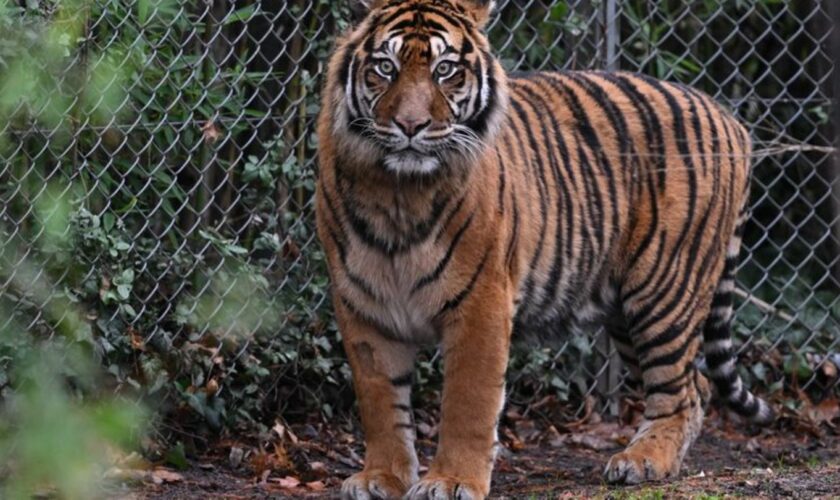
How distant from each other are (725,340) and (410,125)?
6.09 ft

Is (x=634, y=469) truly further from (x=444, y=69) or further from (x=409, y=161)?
(x=444, y=69)

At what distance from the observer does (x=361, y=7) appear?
421 centimetres

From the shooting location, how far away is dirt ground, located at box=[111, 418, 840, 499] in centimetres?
429

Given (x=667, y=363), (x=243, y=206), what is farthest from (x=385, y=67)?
(x=667, y=363)

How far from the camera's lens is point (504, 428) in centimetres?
579

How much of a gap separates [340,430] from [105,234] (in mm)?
1367

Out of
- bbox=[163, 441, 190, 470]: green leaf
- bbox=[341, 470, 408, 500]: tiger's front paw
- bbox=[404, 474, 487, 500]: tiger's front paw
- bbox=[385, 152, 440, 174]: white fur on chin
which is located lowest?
bbox=[163, 441, 190, 470]: green leaf

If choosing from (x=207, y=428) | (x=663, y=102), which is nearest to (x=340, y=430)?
(x=207, y=428)

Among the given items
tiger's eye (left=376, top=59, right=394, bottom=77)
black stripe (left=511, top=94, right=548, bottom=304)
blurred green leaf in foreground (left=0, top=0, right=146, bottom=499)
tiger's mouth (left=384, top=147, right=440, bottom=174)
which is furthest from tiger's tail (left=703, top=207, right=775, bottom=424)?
blurred green leaf in foreground (left=0, top=0, right=146, bottom=499)

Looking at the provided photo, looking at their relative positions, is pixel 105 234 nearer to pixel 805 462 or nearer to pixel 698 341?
pixel 698 341

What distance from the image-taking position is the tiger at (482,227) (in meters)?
4.04

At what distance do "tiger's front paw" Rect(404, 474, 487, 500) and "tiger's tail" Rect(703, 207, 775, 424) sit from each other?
4.92ft

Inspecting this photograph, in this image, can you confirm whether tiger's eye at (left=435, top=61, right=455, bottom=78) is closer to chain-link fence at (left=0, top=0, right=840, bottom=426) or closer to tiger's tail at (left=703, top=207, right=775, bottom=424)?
chain-link fence at (left=0, top=0, right=840, bottom=426)

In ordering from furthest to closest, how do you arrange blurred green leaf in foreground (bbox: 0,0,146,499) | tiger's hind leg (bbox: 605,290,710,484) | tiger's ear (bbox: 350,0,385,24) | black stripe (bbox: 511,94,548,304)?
tiger's hind leg (bbox: 605,290,710,484) < black stripe (bbox: 511,94,548,304) < tiger's ear (bbox: 350,0,385,24) < blurred green leaf in foreground (bbox: 0,0,146,499)
